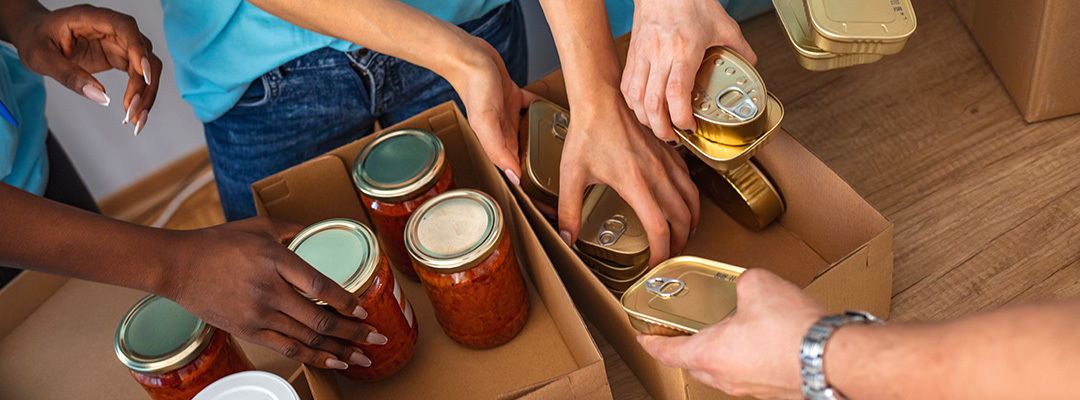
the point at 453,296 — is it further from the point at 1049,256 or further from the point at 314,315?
the point at 1049,256

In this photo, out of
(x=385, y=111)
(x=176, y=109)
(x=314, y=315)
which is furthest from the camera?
(x=176, y=109)

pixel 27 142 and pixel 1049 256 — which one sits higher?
pixel 27 142

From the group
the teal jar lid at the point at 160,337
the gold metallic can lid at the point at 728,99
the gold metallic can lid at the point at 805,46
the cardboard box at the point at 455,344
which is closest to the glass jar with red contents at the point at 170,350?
the teal jar lid at the point at 160,337

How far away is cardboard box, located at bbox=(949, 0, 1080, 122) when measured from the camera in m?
0.92

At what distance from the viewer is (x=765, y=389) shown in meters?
0.58

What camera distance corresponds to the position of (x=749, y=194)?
0.94m

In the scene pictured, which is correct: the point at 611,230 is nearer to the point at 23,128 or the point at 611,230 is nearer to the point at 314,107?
the point at 314,107

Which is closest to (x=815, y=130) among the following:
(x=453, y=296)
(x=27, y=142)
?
(x=453, y=296)

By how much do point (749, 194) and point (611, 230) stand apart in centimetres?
19

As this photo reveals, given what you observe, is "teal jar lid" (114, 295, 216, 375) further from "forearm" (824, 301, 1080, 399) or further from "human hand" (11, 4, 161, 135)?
"forearm" (824, 301, 1080, 399)

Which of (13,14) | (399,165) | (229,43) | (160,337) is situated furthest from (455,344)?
(13,14)

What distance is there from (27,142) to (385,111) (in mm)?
524

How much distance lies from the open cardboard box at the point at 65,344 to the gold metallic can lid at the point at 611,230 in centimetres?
43

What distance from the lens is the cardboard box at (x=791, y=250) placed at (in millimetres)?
749
